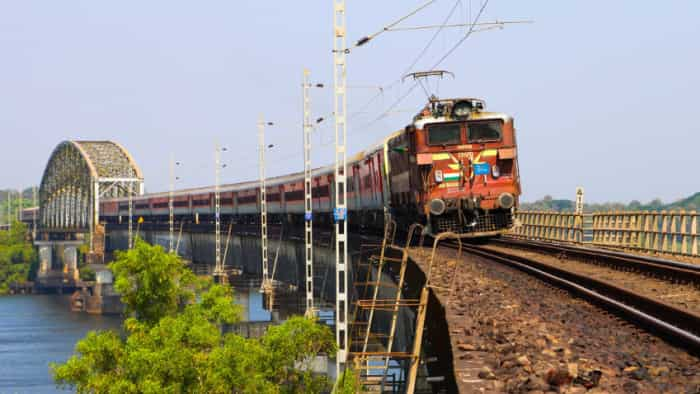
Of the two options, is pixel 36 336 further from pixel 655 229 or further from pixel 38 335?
pixel 655 229

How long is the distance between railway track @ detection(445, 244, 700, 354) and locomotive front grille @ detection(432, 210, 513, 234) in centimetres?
577

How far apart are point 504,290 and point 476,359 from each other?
7855 mm

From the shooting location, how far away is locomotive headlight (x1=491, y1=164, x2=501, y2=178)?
3331cm

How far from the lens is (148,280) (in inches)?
2416

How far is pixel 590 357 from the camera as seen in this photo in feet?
34.2

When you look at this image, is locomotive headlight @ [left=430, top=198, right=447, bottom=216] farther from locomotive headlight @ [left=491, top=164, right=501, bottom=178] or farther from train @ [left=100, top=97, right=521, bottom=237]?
locomotive headlight @ [left=491, top=164, right=501, bottom=178]

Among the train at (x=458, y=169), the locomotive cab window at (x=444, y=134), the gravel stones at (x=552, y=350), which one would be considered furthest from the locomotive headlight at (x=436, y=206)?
the gravel stones at (x=552, y=350)

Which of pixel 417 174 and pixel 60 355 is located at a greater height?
pixel 417 174

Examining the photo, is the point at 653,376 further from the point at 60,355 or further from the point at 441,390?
the point at 60,355

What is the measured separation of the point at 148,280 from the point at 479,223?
105 ft

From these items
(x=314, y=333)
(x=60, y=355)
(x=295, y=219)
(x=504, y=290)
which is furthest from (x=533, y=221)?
(x=60, y=355)

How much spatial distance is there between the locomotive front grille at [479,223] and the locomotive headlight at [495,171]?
122cm

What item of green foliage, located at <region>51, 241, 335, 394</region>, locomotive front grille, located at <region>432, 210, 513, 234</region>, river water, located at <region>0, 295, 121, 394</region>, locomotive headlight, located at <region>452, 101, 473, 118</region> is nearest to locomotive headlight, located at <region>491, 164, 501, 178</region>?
locomotive front grille, located at <region>432, 210, 513, 234</region>

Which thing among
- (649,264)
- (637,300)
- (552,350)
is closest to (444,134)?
(649,264)
